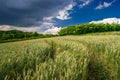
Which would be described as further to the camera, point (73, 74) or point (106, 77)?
point (106, 77)

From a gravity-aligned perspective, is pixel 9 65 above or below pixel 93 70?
above

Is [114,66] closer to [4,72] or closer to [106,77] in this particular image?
[106,77]

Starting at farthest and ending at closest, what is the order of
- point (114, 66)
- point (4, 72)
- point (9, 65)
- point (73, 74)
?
point (114, 66) → point (9, 65) → point (4, 72) → point (73, 74)

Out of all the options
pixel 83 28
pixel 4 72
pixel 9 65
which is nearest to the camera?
pixel 4 72

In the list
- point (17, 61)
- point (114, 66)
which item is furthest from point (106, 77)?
point (17, 61)

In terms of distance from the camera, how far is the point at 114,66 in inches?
207

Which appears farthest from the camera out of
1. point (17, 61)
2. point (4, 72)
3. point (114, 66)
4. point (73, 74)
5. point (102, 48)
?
point (102, 48)

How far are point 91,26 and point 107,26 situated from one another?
29.2 feet

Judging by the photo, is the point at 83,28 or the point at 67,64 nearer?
the point at 67,64

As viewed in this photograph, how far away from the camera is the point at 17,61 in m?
4.41

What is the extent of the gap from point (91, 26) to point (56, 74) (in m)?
99.5

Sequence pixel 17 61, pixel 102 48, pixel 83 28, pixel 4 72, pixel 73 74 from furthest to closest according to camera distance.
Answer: pixel 83 28 < pixel 102 48 < pixel 17 61 < pixel 4 72 < pixel 73 74

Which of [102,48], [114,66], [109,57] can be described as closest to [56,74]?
[114,66]

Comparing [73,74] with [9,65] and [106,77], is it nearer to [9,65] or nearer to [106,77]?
[9,65]
